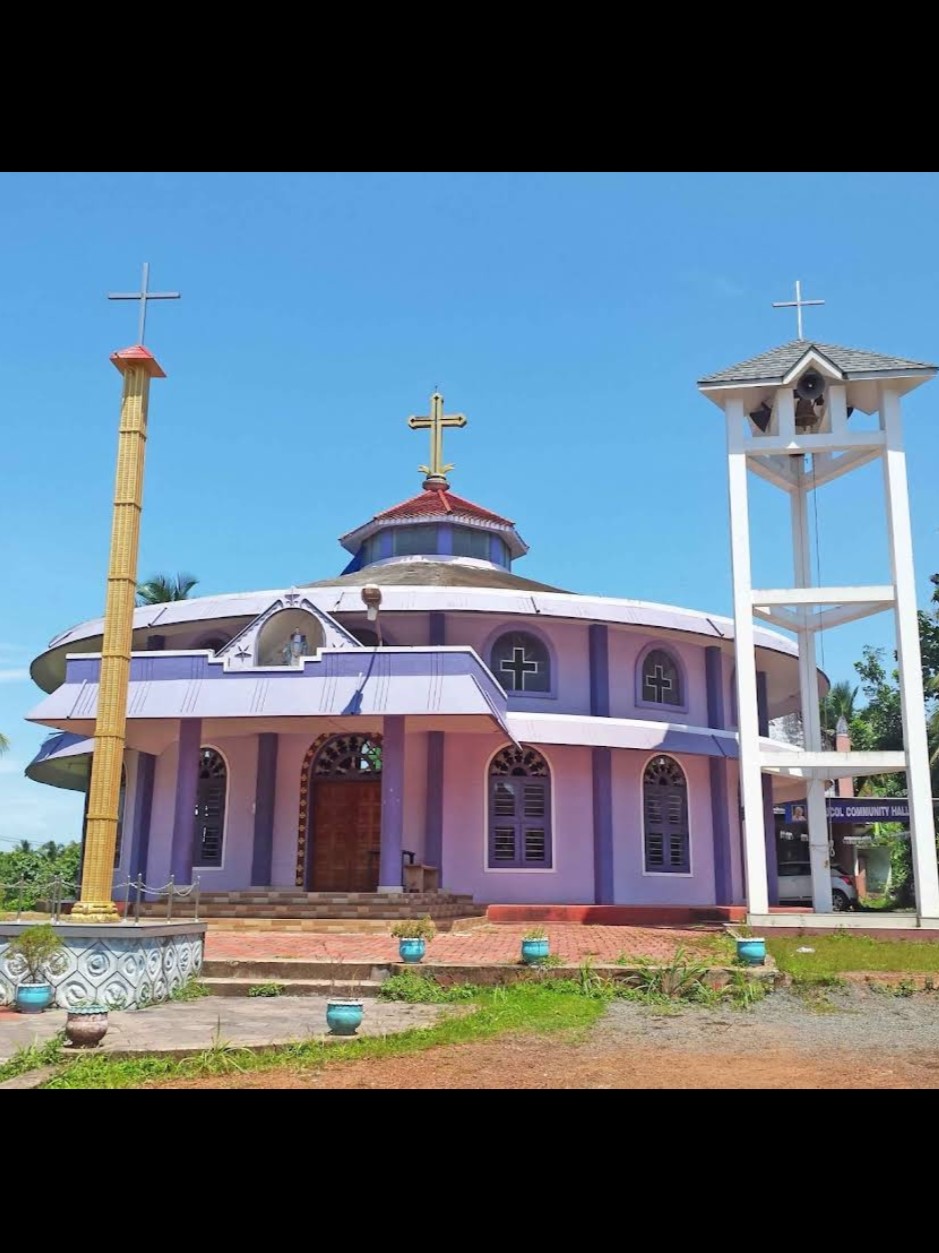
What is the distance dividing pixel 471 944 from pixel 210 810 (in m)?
7.84

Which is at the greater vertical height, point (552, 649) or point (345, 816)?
point (552, 649)

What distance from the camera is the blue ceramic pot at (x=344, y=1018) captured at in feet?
27.9

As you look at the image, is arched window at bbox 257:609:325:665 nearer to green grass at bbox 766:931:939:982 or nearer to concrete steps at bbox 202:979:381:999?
concrete steps at bbox 202:979:381:999

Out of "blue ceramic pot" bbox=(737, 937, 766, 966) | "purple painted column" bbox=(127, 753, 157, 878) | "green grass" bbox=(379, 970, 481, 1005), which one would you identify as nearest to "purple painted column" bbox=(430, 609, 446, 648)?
"purple painted column" bbox=(127, 753, 157, 878)

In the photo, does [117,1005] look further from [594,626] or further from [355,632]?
[594,626]

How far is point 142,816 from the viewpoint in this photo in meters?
20.9

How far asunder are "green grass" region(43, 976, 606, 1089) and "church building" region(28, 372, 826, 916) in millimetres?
6694

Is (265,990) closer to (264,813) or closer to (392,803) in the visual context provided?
(392,803)

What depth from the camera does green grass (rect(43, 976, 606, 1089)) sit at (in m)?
7.16

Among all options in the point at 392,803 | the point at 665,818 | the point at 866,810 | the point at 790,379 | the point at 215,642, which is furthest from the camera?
the point at 866,810

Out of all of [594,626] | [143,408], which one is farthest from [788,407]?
[143,408]

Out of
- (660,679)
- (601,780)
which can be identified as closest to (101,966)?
(601,780)

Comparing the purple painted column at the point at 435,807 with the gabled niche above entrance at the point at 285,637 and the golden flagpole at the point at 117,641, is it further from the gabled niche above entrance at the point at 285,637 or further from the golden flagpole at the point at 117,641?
the golden flagpole at the point at 117,641
